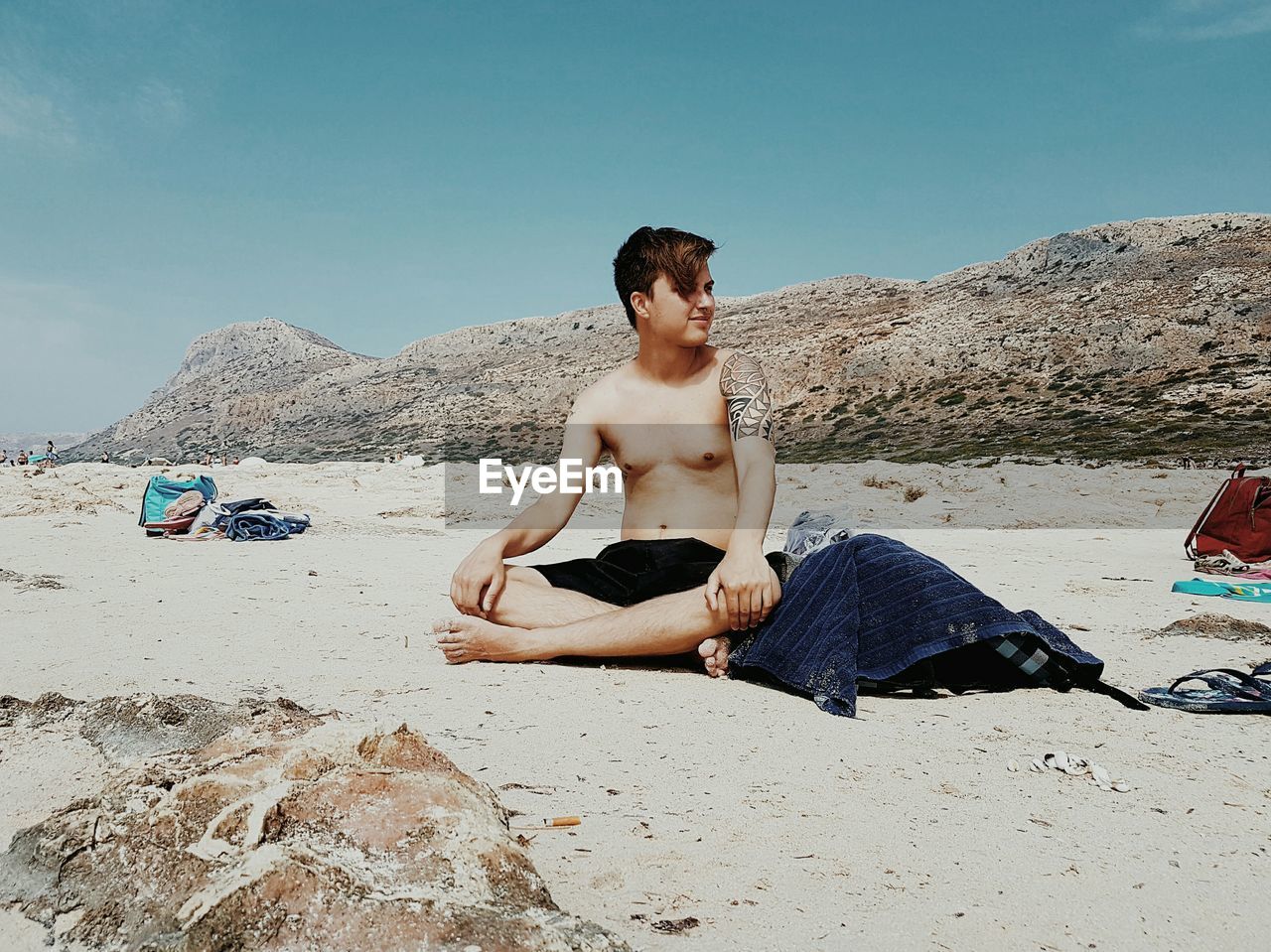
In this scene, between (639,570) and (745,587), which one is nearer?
(745,587)

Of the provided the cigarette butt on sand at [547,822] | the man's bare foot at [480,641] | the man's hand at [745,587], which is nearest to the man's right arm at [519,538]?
the man's bare foot at [480,641]

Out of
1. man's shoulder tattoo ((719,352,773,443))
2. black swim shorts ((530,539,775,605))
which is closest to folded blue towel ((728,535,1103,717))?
black swim shorts ((530,539,775,605))

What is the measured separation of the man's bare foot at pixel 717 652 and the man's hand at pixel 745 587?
0.14 metres

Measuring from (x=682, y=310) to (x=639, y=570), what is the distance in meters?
0.97

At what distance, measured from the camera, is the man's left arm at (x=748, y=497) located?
2686 millimetres

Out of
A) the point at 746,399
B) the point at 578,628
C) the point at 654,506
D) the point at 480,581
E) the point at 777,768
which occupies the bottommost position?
the point at 777,768

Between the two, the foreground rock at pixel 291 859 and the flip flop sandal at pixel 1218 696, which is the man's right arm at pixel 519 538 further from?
the flip flop sandal at pixel 1218 696

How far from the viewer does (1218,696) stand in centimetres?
251

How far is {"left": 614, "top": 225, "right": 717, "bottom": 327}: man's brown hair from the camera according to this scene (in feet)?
10.3

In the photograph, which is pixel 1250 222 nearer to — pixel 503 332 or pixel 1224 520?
pixel 1224 520

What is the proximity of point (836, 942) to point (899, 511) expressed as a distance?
27.5 feet

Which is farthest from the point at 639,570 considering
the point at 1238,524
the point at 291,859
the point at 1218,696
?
the point at 1238,524

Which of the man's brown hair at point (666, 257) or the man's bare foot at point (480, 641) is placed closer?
the man's bare foot at point (480, 641)

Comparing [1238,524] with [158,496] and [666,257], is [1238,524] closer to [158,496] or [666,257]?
[666,257]
